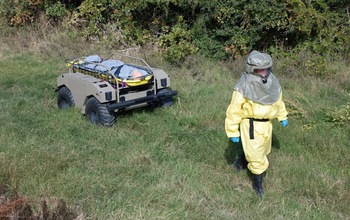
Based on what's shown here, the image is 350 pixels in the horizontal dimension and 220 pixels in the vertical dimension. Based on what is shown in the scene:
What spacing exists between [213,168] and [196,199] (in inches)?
33.2

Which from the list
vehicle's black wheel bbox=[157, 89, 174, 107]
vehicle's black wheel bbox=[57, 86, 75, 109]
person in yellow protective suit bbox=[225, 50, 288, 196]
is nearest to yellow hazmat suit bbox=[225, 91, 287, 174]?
person in yellow protective suit bbox=[225, 50, 288, 196]

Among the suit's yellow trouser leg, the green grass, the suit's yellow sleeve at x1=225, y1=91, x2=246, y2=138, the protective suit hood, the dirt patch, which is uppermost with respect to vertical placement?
the protective suit hood

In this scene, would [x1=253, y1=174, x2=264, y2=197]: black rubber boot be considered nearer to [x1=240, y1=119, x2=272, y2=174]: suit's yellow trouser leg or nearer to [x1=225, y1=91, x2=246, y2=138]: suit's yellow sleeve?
[x1=240, y1=119, x2=272, y2=174]: suit's yellow trouser leg

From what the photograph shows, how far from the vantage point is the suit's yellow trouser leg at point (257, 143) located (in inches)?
169

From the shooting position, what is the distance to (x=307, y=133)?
5.82 meters

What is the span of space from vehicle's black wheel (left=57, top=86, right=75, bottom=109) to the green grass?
0.72ft

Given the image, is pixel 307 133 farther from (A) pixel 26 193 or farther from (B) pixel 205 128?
(A) pixel 26 193

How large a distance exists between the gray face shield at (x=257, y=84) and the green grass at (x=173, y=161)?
1011 mm

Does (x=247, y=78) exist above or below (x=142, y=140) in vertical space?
above

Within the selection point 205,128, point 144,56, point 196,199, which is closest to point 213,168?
point 196,199

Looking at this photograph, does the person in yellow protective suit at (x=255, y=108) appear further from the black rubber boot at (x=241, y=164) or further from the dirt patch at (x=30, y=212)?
the dirt patch at (x=30, y=212)

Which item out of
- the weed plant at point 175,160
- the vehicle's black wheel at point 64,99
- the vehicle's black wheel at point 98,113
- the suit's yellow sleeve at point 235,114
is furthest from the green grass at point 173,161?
the suit's yellow sleeve at point 235,114

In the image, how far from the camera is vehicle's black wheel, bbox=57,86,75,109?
6927 mm

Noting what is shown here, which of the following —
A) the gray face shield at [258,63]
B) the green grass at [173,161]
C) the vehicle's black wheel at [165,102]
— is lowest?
the green grass at [173,161]
